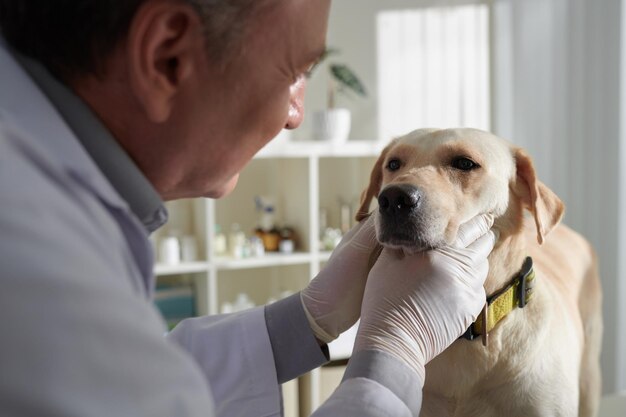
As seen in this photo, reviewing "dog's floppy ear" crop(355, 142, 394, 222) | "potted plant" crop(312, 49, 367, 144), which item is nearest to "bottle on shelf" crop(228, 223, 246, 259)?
"potted plant" crop(312, 49, 367, 144)

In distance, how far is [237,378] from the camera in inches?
36.1

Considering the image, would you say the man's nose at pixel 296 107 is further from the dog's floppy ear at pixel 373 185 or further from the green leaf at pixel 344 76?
the green leaf at pixel 344 76

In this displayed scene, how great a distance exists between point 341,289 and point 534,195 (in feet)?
1.17

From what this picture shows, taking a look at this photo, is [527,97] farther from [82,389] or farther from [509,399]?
[82,389]

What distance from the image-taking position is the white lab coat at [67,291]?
0.37 m

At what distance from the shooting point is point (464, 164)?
1.03 meters

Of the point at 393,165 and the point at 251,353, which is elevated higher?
the point at 393,165

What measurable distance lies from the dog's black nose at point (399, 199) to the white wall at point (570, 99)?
4.97 feet

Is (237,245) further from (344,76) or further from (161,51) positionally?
(161,51)

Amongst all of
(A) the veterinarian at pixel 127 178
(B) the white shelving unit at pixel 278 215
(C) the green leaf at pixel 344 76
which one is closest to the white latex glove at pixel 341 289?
(A) the veterinarian at pixel 127 178

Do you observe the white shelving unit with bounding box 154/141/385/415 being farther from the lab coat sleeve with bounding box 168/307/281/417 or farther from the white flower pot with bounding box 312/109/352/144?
the lab coat sleeve with bounding box 168/307/281/417

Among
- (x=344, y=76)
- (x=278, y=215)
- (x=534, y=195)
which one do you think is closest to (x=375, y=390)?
(x=534, y=195)

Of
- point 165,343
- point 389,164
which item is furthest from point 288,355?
point 165,343

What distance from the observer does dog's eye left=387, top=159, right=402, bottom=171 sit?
1079 millimetres
